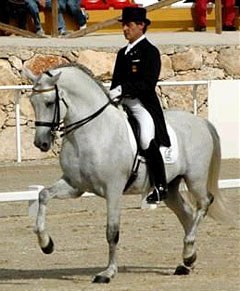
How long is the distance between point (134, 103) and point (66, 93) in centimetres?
64

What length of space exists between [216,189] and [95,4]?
32.4ft

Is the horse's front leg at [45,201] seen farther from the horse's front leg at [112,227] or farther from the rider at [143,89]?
the rider at [143,89]

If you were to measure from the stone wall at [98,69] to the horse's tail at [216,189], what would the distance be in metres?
6.71

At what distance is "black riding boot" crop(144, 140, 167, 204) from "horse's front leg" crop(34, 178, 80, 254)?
24.7 inches

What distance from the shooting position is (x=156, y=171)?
9.87m

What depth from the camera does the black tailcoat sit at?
9.84 m

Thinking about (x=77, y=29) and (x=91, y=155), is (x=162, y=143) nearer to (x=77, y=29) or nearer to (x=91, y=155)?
(x=91, y=155)

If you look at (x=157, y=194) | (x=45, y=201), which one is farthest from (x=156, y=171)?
(x=45, y=201)

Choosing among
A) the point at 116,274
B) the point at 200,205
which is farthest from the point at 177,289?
the point at 200,205

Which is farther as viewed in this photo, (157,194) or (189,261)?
(189,261)

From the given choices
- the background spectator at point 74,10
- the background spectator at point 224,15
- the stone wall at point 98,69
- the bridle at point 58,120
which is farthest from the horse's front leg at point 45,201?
the background spectator at point 224,15

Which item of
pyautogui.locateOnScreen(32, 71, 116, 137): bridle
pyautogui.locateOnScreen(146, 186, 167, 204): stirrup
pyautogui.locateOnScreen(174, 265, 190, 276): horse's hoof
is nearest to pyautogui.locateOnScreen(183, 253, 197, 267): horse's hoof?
pyautogui.locateOnScreen(174, 265, 190, 276): horse's hoof

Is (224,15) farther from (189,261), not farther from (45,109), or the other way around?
(45,109)

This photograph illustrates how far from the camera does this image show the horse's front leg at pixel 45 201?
9.61 m
